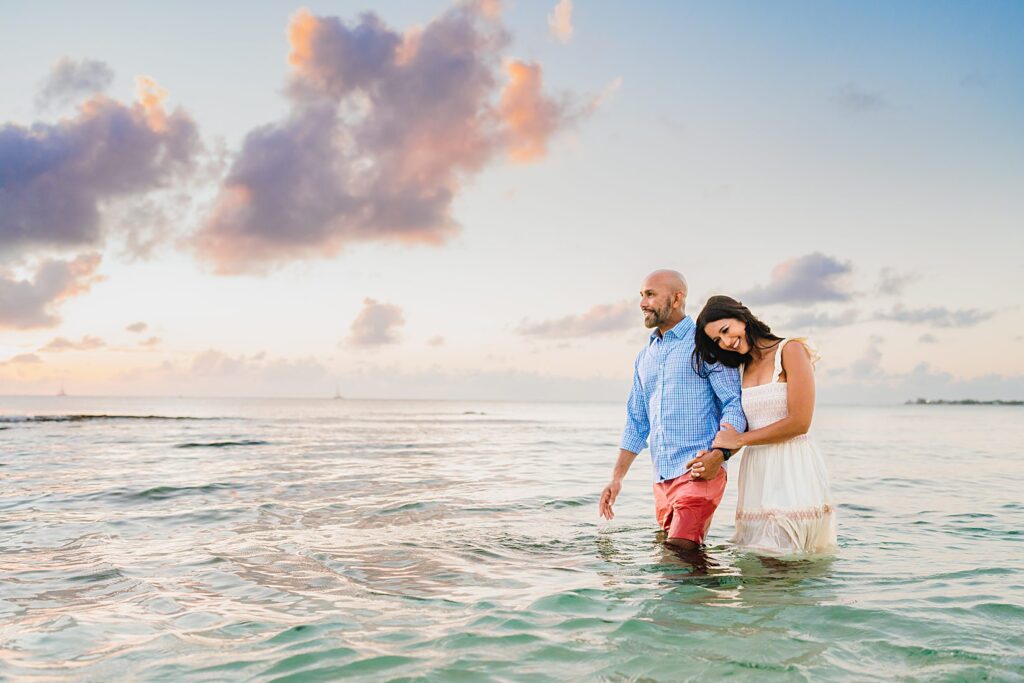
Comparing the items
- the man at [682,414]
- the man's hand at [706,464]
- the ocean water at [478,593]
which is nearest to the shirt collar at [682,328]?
the man at [682,414]

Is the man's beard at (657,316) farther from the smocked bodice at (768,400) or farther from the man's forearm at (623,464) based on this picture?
the man's forearm at (623,464)

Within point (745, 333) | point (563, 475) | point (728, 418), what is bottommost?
point (563, 475)

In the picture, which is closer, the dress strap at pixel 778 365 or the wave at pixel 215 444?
the dress strap at pixel 778 365

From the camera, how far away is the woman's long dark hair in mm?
5453

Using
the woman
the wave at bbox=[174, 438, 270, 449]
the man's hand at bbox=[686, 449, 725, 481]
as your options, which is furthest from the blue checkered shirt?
the wave at bbox=[174, 438, 270, 449]

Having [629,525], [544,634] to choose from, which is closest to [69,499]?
[629,525]

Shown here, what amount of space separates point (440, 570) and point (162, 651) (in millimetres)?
2673

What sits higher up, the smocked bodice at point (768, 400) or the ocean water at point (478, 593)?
the smocked bodice at point (768, 400)

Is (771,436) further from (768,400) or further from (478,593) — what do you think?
(478,593)

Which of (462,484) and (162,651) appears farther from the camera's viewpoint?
(462,484)

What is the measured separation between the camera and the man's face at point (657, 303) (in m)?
5.93

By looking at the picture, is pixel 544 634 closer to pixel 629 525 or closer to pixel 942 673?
pixel 942 673

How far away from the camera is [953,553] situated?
738 cm

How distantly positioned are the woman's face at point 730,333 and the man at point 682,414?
0.28 meters
